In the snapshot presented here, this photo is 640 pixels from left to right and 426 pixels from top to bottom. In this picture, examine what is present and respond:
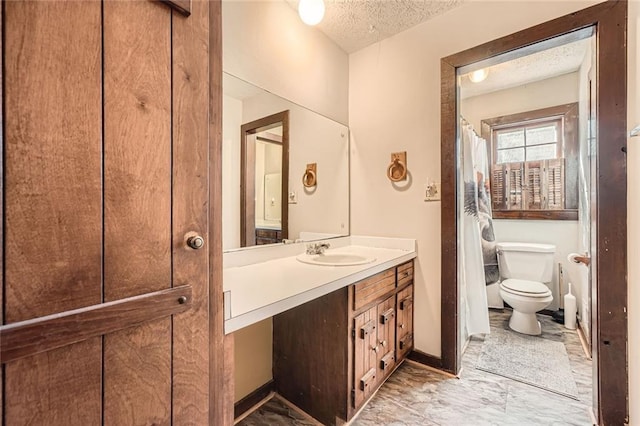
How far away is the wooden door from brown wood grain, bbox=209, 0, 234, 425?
0.08 ft

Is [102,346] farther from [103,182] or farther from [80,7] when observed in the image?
[80,7]

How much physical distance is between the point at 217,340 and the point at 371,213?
5.46 ft

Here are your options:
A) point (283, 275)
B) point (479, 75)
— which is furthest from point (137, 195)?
point (479, 75)

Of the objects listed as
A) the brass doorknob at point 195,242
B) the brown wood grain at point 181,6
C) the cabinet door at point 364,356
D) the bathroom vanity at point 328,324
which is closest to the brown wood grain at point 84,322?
the brass doorknob at point 195,242

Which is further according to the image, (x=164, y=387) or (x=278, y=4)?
(x=278, y=4)

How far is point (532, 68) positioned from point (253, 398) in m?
3.51

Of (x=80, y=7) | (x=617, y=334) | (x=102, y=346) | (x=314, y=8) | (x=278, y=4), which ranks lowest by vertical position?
(x=617, y=334)

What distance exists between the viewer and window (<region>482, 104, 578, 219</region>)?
2801mm

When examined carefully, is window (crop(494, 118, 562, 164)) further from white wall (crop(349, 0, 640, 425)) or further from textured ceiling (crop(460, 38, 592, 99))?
white wall (crop(349, 0, 640, 425))

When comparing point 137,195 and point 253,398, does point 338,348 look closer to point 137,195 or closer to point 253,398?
point 253,398

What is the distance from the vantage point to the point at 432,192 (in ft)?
6.47

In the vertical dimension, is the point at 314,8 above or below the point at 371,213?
above

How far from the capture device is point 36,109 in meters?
0.52

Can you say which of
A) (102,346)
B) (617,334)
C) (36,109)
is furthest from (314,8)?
(617,334)
